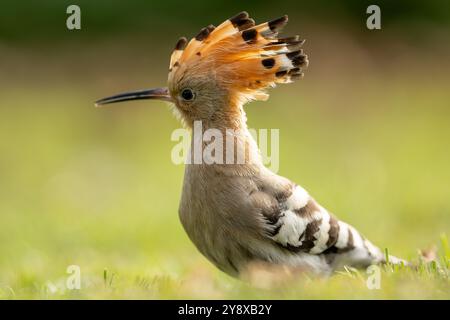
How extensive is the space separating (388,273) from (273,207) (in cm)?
56

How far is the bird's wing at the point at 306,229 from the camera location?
3520 mm

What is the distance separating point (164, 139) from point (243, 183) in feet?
21.4

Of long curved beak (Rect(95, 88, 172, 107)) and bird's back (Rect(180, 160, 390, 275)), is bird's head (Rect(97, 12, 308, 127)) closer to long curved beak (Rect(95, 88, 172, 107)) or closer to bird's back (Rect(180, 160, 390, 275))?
long curved beak (Rect(95, 88, 172, 107))

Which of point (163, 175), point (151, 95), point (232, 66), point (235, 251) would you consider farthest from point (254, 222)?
point (163, 175)

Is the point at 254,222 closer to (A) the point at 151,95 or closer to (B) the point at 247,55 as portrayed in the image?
(B) the point at 247,55

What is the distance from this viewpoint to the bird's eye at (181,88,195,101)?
387cm

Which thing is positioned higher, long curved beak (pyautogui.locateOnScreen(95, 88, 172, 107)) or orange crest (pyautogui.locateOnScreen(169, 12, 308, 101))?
orange crest (pyautogui.locateOnScreen(169, 12, 308, 101))

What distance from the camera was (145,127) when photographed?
34.8 feet

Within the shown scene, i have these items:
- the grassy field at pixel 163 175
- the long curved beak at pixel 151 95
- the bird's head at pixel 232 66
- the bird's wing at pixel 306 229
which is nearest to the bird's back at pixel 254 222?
the bird's wing at pixel 306 229

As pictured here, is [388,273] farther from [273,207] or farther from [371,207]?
[371,207]

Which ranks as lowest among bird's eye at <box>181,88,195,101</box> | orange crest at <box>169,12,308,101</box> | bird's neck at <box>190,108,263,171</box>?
bird's neck at <box>190,108,263,171</box>

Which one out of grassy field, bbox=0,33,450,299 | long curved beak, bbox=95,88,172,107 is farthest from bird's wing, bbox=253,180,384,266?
long curved beak, bbox=95,88,172,107

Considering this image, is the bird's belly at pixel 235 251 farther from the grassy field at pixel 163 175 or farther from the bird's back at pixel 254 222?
the grassy field at pixel 163 175

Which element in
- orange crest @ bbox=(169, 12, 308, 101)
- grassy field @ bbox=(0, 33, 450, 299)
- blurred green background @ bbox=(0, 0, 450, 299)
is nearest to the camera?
grassy field @ bbox=(0, 33, 450, 299)
